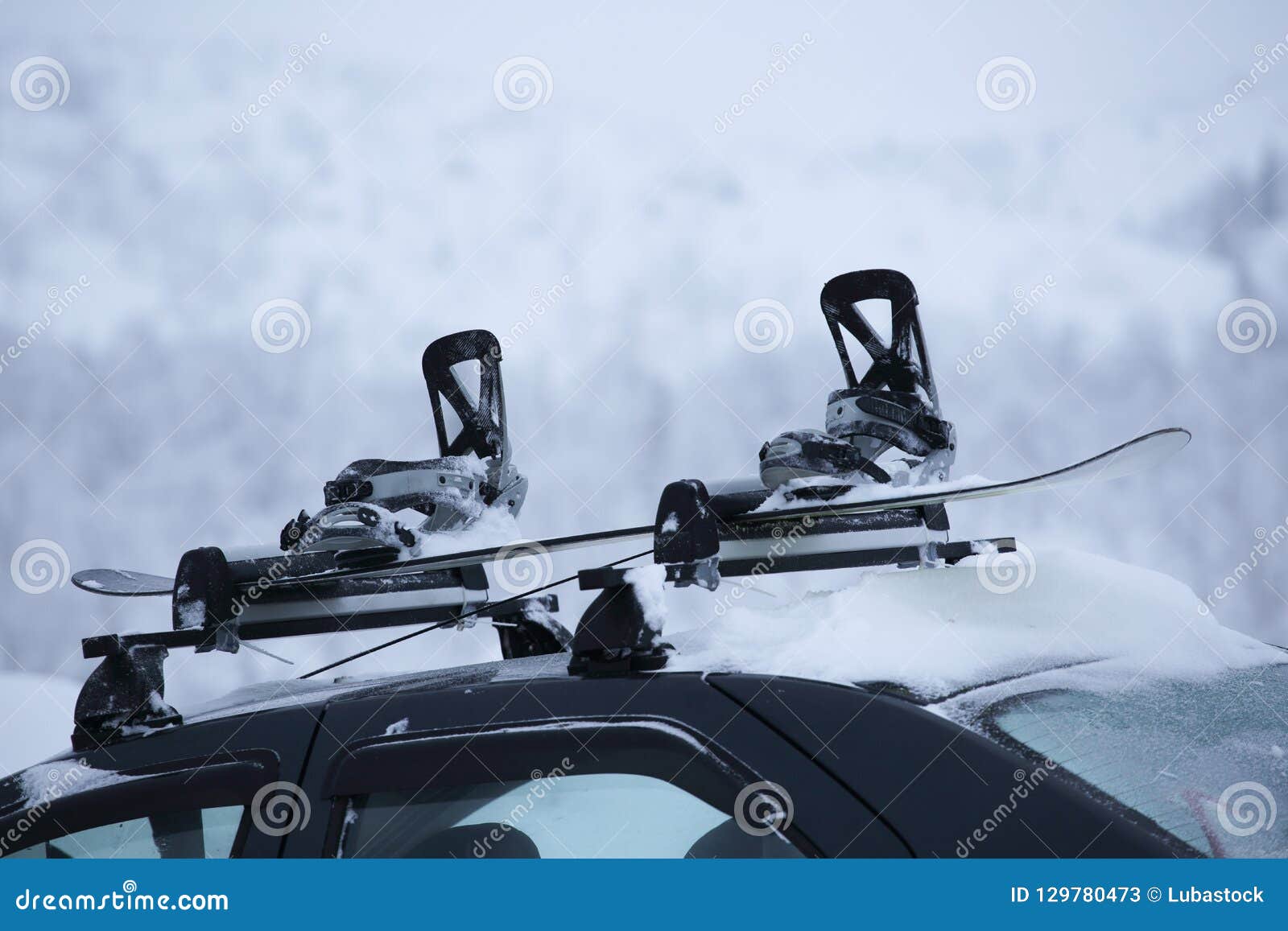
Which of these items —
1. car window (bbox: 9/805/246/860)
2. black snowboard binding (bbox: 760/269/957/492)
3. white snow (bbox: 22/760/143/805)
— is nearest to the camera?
car window (bbox: 9/805/246/860)

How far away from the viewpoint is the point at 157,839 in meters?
1.60

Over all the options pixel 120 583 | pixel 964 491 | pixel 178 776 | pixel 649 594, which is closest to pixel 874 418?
pixel 964 491

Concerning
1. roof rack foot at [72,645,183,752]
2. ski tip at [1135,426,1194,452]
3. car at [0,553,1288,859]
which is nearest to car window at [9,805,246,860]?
car at [0,553,1288,859]

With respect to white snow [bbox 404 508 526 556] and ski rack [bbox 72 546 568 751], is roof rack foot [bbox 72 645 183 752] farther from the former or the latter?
white snow [bbox 404 508 526 556]

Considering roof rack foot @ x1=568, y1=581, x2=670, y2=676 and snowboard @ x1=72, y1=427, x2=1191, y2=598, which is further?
snowboard @ x1=72, y1=427, x2=1191, y2=598

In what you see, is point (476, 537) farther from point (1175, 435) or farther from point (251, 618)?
point (1175, 435)

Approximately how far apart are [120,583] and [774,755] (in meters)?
1.76

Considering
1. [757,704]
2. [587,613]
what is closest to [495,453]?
[587,613]

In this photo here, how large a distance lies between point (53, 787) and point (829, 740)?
3.57ft

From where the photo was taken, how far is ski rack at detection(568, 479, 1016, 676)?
1.44 meters

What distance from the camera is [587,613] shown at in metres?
1.47

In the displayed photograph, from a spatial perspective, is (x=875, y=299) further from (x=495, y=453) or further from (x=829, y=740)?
(x=829, y=740)

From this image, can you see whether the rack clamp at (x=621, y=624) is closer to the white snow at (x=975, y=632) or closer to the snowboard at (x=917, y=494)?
the white snow at (x=975, y=632)

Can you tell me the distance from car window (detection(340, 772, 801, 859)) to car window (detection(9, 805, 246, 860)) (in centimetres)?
19
